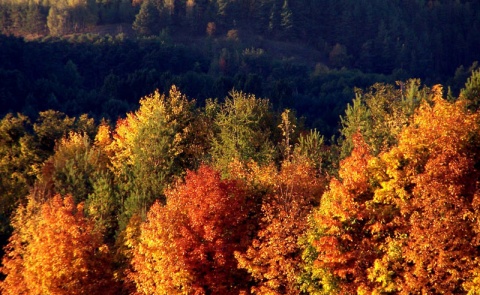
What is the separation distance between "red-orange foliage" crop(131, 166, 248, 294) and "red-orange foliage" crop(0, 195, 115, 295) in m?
3.75

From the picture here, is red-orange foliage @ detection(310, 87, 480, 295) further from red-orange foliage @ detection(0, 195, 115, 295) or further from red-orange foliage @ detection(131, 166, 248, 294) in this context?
red-orange foliage @ detection(0, 195, 115, 295)

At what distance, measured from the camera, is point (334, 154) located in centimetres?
8725

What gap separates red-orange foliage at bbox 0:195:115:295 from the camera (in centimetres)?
6888

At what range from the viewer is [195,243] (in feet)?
214

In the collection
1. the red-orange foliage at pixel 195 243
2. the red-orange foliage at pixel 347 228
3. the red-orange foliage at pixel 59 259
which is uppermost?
the red-orange foliage at pixel 347 228

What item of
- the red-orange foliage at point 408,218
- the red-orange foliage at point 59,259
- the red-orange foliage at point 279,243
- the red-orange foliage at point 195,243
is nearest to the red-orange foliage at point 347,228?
the red-orange foliage at point 408,218

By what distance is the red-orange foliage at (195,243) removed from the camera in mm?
64250

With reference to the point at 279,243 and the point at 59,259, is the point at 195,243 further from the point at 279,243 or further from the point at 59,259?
the point at 59,259

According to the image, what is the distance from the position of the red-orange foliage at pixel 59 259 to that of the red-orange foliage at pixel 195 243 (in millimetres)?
3750

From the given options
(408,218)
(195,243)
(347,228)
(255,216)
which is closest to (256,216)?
(255,216)

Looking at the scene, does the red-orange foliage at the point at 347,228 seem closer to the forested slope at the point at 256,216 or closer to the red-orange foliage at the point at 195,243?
the forested slope at the point at 256,216

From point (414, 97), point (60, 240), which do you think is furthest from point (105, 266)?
point (414, 97)

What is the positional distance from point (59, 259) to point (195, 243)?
10.3 metres

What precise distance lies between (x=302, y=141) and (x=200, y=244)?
948 inches
